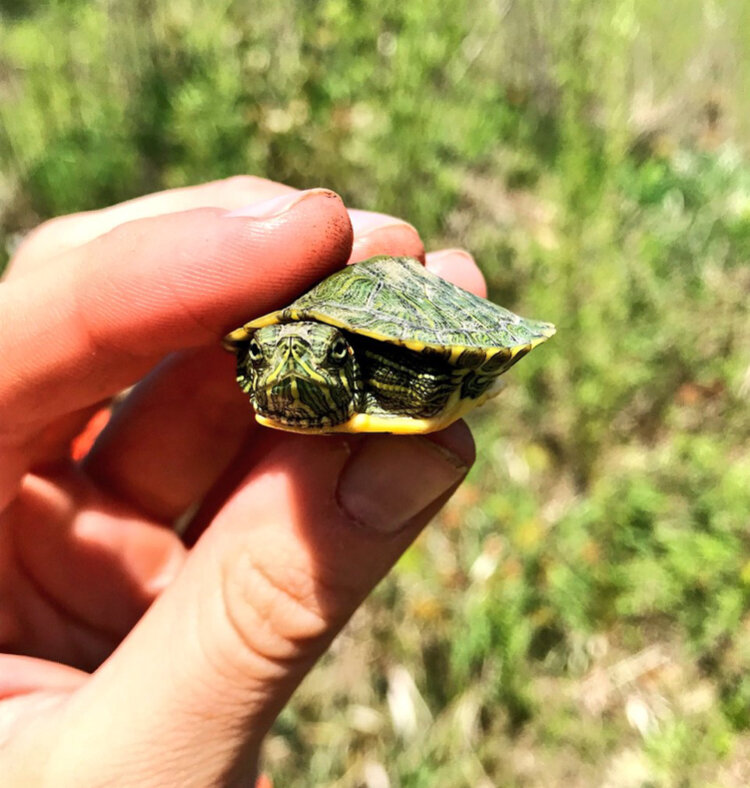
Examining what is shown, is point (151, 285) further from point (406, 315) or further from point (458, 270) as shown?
point (458, 270)

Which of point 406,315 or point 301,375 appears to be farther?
point 406,315

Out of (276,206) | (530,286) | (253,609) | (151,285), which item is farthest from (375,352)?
(530,286)

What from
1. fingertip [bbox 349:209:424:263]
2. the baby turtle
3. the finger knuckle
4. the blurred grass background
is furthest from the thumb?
the blurred grass background

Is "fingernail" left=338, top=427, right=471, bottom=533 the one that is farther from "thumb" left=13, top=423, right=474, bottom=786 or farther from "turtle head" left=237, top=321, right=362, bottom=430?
"turtle head" left=237, top=321, right=362, bottom=430

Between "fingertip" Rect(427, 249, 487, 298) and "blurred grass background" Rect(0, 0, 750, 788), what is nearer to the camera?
"fingertip" Rect(427, 249, 487, 298)

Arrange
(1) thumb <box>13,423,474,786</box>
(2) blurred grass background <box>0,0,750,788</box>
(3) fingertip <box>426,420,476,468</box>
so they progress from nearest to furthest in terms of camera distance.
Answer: (1) thumb <box>13,423,474,786</box> < (3) fingertip <box>426,420,476,468</box> < (2) blurred grass background <box>0,0,750,788</box>

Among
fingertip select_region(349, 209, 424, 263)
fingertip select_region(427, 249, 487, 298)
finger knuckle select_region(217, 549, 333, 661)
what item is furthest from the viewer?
fingertip select_region(427, 249, 487, 298)

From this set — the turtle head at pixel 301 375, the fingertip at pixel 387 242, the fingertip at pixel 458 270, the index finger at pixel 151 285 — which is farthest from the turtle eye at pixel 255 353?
the fingertip at pixel 458 270
